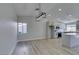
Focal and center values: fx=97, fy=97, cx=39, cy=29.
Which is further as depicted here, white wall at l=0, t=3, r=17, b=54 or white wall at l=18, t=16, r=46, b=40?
white wall at l=18, t=16, r=46, b=40

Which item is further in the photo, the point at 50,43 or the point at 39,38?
the point at 50,43

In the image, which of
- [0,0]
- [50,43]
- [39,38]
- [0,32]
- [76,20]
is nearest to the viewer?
[0,0]

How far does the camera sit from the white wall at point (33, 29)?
358 cm

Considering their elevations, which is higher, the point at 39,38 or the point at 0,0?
the point at 0,0

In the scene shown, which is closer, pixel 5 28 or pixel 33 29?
pixel 5 28

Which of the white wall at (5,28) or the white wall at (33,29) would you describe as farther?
the white wall at (33,29)

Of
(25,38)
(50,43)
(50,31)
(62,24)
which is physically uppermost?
(62,24)

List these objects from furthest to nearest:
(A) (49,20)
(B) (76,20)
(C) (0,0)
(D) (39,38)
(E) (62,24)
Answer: (D) (39,38), (A) (49,20), (E) (62,24), (B) (76,20), (C) (0,0)

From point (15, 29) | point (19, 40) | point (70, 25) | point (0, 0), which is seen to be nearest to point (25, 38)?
point (19, 40)

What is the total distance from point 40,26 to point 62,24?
1089mm

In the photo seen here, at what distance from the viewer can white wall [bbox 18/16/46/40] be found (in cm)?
358

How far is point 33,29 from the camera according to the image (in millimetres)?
3922

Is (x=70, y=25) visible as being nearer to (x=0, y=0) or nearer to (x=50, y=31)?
(x=50, y=31)

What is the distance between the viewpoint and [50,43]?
13.0ft
